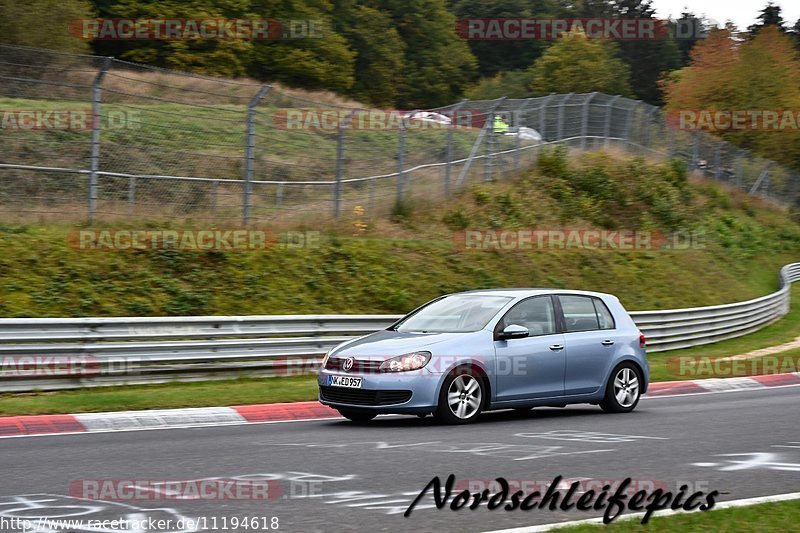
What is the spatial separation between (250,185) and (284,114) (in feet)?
15.1

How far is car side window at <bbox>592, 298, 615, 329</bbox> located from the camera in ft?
43.5

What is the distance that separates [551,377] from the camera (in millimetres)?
12305

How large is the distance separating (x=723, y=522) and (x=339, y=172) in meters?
17.4

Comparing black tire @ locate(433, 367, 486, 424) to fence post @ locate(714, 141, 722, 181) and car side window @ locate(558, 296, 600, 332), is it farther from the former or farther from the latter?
fence post @ locate(714, 141, 722, 181)

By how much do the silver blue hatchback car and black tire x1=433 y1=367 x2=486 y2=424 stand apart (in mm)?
11

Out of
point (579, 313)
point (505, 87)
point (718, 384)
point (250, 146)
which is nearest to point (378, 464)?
point (579, 313)

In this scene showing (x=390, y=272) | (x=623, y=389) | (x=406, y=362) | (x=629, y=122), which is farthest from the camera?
(x=629, y=122)

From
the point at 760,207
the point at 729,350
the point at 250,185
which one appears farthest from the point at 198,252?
the point at 760,207

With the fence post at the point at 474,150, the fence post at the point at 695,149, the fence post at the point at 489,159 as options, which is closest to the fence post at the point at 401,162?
the fence post at the point at 474,150

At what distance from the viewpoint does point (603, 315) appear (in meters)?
13.4

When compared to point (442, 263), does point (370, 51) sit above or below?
above

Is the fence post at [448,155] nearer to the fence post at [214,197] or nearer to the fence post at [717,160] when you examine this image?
the fence post at [214,197]

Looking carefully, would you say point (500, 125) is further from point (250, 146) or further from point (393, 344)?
point (393, 344)

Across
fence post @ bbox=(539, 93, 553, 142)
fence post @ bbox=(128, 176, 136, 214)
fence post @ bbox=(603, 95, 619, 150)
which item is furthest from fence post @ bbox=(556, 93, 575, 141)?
fence post @ bbox=(128, 176, 136, 214)
